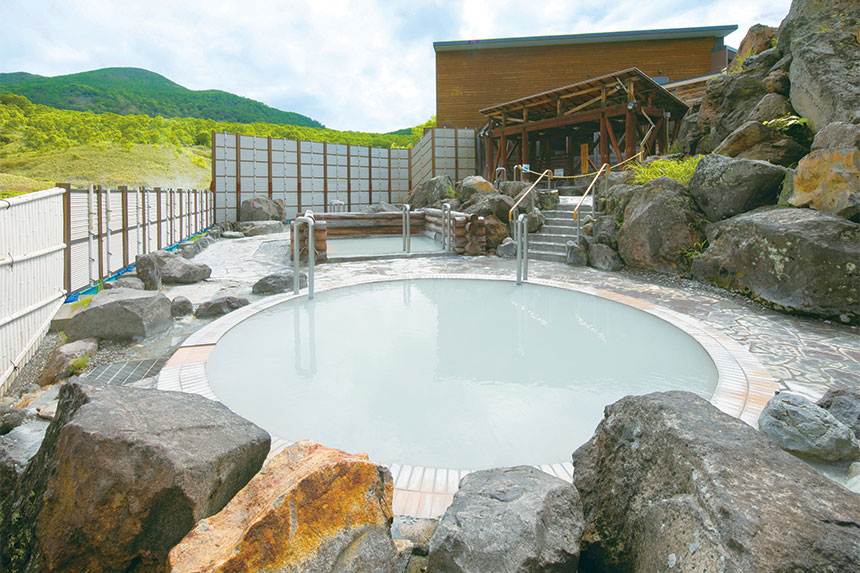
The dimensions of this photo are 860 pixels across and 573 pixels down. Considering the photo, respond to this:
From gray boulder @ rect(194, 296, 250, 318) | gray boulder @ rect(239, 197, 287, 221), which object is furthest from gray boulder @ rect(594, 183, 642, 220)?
gray boulder @ rect(239, 197, 287, 221)

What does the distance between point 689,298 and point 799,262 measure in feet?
4.38

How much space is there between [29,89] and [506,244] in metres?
74.8

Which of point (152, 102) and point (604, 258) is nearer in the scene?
point (604, 258)

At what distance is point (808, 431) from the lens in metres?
2.74

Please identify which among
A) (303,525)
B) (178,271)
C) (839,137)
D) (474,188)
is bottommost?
(303,525)

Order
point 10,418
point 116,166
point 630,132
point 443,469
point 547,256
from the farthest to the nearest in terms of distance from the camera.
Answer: point 116,166 < point 630,132 < point 547,256 < point 10,418 < point 443,469

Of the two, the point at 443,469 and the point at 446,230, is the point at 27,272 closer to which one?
Result: the point at 443,469

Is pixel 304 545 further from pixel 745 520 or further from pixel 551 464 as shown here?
pixel 551 464

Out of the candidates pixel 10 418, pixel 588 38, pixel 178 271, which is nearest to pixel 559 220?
pixel 178 271

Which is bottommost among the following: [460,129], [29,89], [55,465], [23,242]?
[55,465]

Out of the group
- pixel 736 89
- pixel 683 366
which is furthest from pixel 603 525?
pixel 736 89

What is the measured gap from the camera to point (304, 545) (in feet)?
5.14

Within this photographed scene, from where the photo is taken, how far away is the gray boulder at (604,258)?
891 cm

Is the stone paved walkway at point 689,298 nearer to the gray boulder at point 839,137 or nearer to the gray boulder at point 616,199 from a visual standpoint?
the gray boulder at point 616,199
